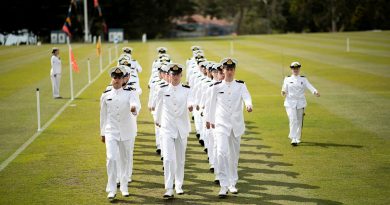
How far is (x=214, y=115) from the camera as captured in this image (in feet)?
45.4

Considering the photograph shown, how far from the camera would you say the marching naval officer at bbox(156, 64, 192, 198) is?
43.8 ft

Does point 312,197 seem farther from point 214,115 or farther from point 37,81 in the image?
point 37,81

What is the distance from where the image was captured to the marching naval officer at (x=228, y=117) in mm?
13555

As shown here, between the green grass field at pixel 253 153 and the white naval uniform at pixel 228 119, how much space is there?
0.65 m

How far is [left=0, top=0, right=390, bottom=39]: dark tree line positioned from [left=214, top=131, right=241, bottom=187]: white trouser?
77.4 meters

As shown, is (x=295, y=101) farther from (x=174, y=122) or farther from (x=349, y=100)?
(x=349, y=100)

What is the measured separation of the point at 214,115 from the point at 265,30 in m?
115

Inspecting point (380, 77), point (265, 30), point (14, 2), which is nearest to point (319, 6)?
point (265, 30)

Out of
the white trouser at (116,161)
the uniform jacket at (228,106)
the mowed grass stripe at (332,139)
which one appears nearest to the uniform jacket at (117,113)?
the white trouser at (116,161)

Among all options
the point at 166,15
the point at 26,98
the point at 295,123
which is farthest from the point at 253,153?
the point at 166,15

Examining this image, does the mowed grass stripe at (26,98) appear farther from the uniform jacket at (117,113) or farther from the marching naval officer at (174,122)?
the marching naval officer at (174,122)

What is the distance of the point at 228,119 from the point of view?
13633 mm

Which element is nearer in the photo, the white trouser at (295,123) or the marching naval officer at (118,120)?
the marching naval officer at (118,120)

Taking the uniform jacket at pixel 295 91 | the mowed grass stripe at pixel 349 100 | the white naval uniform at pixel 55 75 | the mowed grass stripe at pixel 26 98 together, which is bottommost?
the mowed grass stripe at pixel 26 98
